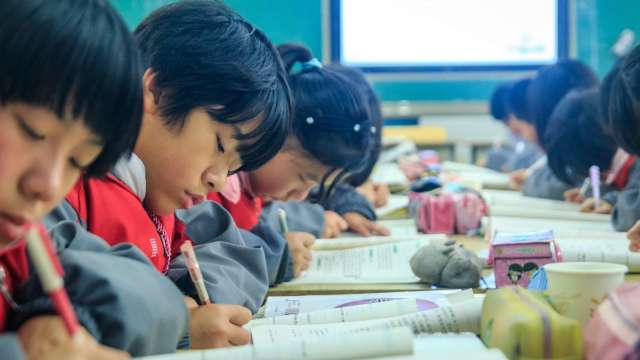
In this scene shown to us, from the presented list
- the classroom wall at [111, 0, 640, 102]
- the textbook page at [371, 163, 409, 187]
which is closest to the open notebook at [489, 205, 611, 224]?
the textbook page at [371, 163, 409, 187]

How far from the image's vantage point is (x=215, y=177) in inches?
37.1

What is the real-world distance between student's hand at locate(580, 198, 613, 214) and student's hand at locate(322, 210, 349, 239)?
48cm

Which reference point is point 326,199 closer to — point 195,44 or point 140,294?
point 195,44

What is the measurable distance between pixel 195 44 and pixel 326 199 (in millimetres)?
799

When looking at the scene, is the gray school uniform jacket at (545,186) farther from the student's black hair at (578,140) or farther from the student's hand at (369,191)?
the student's hand at (369,191)

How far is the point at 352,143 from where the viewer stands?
53.4 inches

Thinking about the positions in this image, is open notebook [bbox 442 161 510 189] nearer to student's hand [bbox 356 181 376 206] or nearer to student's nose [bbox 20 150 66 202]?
student's hand [bbox 356 181 376 206]

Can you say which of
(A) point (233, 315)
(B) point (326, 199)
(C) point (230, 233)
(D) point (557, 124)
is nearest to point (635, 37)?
(D) point (557, 124)

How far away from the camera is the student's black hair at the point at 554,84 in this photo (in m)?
2.40

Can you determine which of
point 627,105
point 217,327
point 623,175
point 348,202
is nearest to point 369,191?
point 348,202

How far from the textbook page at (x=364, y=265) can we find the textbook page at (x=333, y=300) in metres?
0.11

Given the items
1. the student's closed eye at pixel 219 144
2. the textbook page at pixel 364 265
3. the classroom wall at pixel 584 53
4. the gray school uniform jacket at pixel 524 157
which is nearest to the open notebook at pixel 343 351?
the student's closed eye at pixel 219 144

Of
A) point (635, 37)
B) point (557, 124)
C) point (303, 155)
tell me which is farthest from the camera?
point (635, 37)

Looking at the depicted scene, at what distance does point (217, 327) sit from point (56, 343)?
0.71 ft
